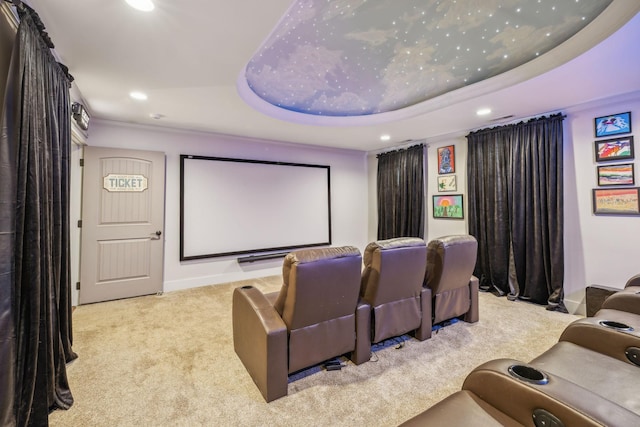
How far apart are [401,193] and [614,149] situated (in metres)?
2.93

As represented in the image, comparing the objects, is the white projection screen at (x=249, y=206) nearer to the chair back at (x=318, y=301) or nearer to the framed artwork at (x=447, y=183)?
the framed artwork at (x=447, y=183)

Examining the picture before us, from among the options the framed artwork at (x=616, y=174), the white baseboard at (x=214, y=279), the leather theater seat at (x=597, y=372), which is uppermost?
the framed artwork at (x=616, y=174)

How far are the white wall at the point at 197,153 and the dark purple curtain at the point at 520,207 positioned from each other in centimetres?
274

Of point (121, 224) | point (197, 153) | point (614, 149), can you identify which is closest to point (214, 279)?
point (121, 224)

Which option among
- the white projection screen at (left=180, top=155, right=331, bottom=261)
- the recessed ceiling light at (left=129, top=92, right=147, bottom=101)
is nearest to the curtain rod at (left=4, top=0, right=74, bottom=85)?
the recessed ceiling light at (left=129, top=92, right=147, bottom=101)

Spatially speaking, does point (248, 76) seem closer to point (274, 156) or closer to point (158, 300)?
point (274, 156)

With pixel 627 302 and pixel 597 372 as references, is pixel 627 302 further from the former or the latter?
pixel 597 372

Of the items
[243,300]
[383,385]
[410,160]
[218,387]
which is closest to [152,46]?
[243,300]

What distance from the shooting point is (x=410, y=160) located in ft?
17.3

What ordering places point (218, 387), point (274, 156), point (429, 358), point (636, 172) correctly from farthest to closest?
point (274, 156)
point (636, 172)
point (429, 358)
point (218, 387)

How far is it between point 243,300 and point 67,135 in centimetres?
198

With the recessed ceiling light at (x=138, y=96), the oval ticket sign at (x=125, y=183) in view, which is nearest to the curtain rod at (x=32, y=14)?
the recessed ceiling light at (x=138, y=96)

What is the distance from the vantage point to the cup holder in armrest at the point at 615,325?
1.44 m

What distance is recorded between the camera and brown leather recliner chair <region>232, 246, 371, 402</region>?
181 cm
